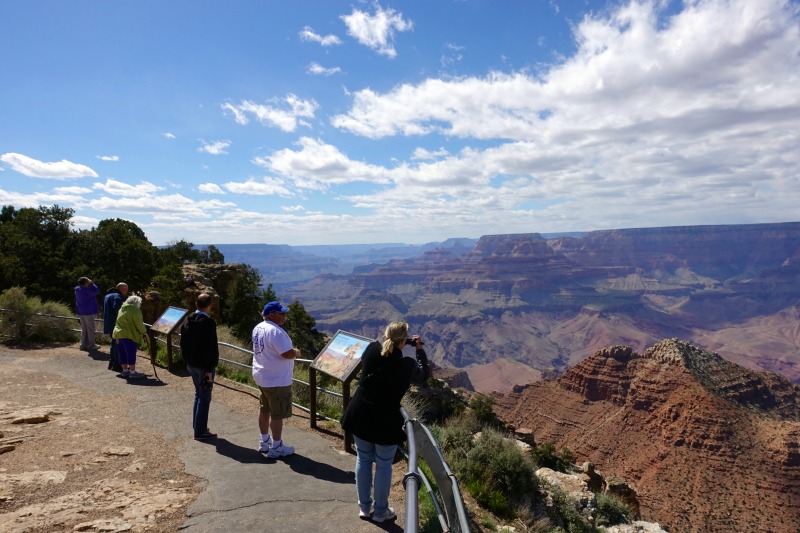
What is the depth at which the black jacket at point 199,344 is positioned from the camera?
625 centimetres

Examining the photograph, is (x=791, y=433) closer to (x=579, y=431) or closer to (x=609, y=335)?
(x=579, y=431)

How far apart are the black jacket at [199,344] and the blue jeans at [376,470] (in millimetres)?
3105

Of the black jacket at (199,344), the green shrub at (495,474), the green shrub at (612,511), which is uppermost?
the black jacket at (199,344)

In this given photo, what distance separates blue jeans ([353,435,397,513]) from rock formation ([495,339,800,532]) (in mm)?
30438

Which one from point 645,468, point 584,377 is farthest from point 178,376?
point 584,377

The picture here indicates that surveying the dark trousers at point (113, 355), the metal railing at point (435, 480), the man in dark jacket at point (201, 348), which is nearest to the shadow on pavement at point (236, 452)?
the man in dark jacket at point (201, 348)

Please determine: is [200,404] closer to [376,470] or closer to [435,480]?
[376,470]

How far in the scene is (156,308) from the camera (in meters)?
16.7

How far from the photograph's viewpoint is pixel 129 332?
952 cm

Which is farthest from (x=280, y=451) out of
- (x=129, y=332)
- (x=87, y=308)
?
A: (x=87, y=308)

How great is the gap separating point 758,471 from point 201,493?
45.9m

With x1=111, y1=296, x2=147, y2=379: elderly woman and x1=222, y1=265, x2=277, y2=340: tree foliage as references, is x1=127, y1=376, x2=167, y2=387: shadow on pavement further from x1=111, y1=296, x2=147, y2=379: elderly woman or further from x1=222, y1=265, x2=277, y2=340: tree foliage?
x1=222, y1=265, x2=277, y2=340: tree foliage

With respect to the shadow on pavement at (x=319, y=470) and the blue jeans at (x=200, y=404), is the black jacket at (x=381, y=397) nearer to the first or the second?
the shadow on pavement at (x=319, y=470)

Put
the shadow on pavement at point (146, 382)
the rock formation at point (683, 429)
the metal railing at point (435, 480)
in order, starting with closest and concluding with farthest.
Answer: the metal railing at point (435, 480)
the shadow on pavement at point (146, 382)
the rock formation at point (683, 429)
